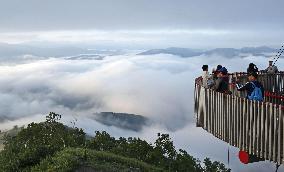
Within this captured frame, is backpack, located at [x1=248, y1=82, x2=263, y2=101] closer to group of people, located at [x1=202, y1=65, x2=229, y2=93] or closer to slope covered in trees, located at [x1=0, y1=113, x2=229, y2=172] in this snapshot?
group of people, located at [x1=202, y1=65, x2=229, y2=93]

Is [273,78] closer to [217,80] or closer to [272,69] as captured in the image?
[272,69]

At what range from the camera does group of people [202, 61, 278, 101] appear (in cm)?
1720

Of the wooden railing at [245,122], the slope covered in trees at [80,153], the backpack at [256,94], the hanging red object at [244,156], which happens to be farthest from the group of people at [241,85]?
the slope covered in trees at [80,153]

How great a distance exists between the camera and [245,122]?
17.4m

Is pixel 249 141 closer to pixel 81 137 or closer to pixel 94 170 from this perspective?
pixel 94 170

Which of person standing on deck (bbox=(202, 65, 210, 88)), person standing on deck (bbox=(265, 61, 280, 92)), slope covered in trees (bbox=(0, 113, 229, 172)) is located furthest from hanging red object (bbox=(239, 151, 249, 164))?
slope covered in trees (bbox=(0, 113, 229, 172))

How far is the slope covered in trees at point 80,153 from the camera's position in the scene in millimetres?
24828

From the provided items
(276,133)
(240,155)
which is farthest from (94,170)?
(276,133)

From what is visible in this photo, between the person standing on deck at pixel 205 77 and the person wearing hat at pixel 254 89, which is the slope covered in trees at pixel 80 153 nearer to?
the person standing on deck at pixel 205 77

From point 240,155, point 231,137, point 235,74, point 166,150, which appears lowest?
point 166,150

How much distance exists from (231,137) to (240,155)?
2244 mm

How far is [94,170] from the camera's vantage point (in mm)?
23516

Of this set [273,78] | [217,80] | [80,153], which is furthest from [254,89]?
[80,153]

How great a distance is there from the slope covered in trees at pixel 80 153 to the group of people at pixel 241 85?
24.4 ft
